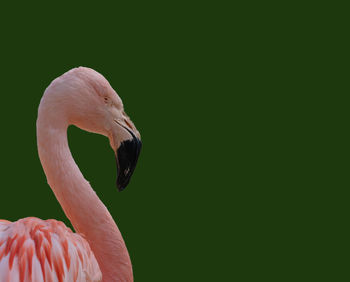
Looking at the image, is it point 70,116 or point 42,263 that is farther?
point 70,116

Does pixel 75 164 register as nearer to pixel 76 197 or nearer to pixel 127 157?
pixel 76 197

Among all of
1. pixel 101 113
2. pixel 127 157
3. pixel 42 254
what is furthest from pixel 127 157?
pixel 42 254

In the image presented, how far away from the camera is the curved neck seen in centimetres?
270

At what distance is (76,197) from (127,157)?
1.35ft

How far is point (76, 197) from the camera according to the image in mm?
2736

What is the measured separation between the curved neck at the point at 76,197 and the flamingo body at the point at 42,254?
0.66 ft

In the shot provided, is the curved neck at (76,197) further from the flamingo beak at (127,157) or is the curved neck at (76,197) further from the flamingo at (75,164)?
the flamingo beak at (127,157)

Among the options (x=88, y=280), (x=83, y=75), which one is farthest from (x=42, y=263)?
(x=83, y=75)

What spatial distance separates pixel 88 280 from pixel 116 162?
2.55 feet

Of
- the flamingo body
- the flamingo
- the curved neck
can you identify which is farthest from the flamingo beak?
the flamingo body

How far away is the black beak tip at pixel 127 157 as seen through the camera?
2822 mm

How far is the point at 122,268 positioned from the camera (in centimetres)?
278

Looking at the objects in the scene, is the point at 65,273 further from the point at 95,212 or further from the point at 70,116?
the point at 70,116

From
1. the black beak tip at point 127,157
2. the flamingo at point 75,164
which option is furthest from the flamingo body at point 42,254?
the black beak tip at point 127,157
